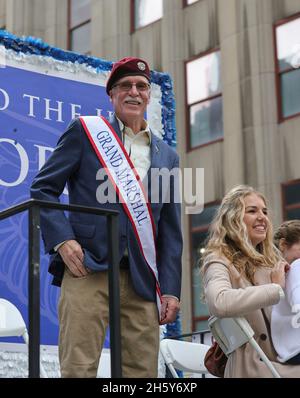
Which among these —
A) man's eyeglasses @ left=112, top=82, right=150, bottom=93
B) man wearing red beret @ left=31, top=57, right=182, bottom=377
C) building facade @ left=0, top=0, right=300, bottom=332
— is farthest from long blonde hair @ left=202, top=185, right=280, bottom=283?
building facade @ left=0, top=0, right=300, bottom=332

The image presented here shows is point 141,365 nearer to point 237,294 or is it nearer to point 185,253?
point 237,294

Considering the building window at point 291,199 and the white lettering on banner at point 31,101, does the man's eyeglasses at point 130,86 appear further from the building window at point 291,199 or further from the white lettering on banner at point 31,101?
the building window at point 291,199

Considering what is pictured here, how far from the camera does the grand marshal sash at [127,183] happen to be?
371 cm

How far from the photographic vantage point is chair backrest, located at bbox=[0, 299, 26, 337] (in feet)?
15.5

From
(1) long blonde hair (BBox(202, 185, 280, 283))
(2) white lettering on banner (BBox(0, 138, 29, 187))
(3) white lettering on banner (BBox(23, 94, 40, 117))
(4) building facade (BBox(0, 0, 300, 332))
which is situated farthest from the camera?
(4) building facade (BBox(0, 0, 300, 332))

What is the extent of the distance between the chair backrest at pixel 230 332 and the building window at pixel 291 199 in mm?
9916

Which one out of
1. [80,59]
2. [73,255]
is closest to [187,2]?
[80,59]

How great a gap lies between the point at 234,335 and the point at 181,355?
191 cm

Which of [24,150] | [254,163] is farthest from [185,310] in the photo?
[24,150]

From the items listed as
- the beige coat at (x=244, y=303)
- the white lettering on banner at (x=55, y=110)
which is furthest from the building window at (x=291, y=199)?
the beige coat at (x=244, y=303)

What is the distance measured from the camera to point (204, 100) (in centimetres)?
1539

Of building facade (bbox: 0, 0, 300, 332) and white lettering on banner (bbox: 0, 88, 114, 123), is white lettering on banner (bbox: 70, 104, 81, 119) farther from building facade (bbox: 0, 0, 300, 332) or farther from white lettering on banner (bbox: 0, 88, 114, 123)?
building facade (bbox: 0, 0, 300, 332)

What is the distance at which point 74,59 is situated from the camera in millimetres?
6387

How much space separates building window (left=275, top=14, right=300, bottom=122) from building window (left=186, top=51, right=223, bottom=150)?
1.21 meters
